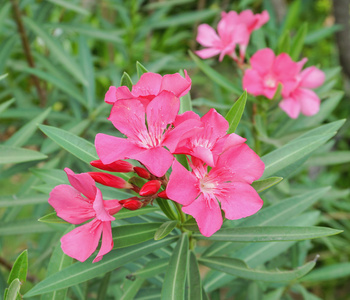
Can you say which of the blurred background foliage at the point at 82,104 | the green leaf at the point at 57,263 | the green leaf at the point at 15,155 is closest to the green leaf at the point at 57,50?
the blurred background foliage at the point at 82,104

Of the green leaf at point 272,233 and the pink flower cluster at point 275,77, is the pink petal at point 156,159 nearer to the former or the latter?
the green leaf at point 272,233

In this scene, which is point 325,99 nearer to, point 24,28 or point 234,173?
point 234,173

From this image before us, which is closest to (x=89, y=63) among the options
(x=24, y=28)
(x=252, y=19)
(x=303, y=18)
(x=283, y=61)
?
(x=24, y=28)

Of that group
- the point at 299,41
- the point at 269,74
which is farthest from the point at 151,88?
the point at 299,41

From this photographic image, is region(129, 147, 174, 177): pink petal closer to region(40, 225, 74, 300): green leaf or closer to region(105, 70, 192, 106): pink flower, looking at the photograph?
region(105, 70, 192, 106): pink flower

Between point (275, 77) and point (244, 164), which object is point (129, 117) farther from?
point (275, 77)

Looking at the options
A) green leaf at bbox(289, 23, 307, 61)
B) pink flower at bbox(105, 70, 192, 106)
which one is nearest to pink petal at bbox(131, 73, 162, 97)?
pink flower at bbox(105, 70, 192, 106)
